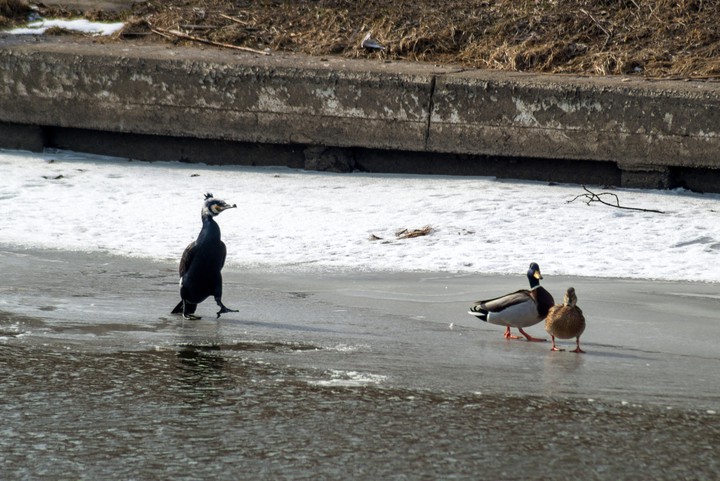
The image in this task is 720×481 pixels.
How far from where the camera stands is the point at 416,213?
9406 millimetres

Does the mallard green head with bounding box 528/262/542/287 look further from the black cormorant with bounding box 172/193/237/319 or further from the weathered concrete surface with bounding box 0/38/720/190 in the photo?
the weathered concrete surface with bounding box 0/38/720/190

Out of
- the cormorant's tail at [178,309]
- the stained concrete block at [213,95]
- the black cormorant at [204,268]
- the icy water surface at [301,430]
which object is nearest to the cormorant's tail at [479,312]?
the icy water surface at [301,430]

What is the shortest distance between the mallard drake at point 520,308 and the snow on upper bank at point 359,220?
62.0 inches

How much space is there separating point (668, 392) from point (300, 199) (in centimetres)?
530

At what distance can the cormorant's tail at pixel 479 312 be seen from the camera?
20.6 ft

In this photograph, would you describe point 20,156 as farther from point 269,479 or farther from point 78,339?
point 269,479

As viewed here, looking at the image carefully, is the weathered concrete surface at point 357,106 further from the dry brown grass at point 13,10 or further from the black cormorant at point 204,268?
the black cormorant at point 204,268

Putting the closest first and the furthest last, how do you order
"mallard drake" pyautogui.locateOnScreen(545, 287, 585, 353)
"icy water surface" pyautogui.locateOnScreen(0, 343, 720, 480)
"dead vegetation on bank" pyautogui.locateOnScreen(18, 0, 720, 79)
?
1. "icy water surface" pyautogui.locateOnScreen(0, 343, 720, 480)
2. "mallard drake" pyautogui.locateOnScreen(545, 287, 585, 353)
3. "dead vegetation on bank" pyautogui.locateOnScreen(18, 0, 720, 79)

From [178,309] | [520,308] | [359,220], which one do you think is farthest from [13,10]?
[520,308]

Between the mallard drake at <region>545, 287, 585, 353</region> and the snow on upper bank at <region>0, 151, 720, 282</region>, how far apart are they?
183 centimetres

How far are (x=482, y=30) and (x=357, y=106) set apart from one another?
6.38ft

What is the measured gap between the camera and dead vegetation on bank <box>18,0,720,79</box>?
1088 cm

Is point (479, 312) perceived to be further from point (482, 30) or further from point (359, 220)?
point (482, 30)

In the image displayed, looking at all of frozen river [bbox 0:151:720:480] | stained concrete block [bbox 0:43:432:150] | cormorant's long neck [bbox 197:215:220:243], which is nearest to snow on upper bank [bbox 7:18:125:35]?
stained concrete block [bbox 0:43:432:150]
